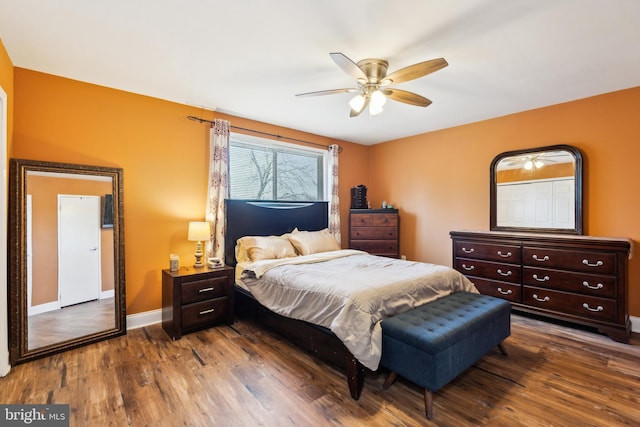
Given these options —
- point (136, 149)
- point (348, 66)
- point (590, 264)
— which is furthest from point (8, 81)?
point (590, 264)

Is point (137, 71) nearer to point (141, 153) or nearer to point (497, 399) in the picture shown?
point (141, 153)

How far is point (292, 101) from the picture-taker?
349cm

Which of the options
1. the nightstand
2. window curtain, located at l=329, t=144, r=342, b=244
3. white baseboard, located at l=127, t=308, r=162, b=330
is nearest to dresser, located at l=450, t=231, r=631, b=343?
window curtain, located at l=329, t=144, r=342, b=244

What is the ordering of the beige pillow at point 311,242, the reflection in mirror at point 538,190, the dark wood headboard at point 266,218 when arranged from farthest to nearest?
1. the beige pillow at point 311,242
2. the dark wood headboard at point 266,218
3. the reflection in mirror at point 538,190

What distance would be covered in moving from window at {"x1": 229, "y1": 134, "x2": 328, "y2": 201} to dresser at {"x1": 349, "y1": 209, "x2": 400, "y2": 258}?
88 cm

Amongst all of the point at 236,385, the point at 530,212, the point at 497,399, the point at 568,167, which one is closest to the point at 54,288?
the point at 236,385

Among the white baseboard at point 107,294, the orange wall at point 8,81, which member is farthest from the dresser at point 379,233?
the orange wall at point 8,81

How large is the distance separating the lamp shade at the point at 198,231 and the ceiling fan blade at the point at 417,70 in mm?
2418

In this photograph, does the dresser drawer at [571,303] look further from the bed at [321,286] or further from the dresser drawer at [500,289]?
the bed at [321,286]

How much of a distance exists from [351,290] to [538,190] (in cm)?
302

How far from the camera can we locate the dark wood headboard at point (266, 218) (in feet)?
12.6

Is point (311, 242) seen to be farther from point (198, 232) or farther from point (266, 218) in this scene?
point (198, 232)

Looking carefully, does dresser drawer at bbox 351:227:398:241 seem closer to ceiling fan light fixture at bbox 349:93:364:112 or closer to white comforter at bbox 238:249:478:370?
white comforter at bbox 238:249:478:370

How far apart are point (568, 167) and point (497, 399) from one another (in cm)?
289
